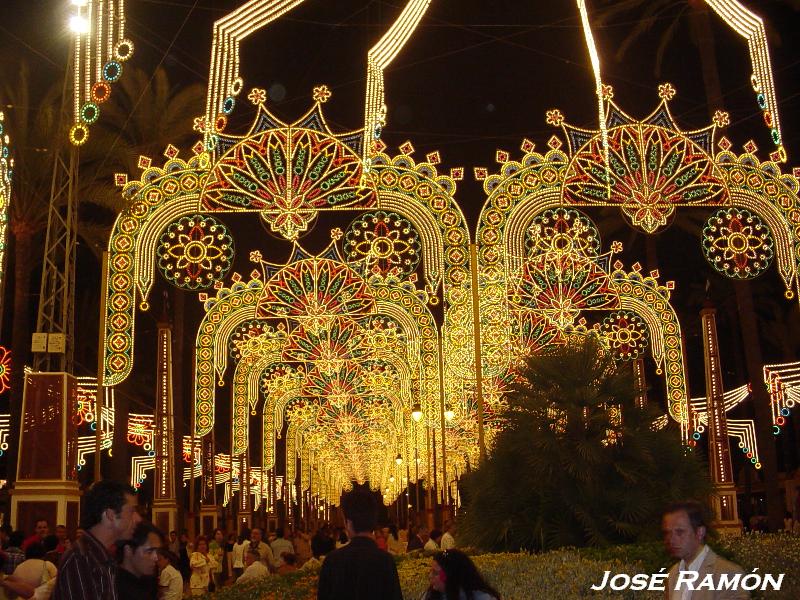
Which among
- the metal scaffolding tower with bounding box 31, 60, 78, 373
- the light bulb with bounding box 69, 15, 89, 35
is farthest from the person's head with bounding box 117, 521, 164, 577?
the metal scaffolding tower with bounding box 31, 60, 78, 373

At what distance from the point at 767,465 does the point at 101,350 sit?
18.0 m

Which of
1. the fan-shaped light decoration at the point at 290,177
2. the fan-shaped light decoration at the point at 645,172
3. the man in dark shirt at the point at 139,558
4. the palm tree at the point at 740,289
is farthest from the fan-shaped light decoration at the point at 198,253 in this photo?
the man in dark shirt at the point at 139,558

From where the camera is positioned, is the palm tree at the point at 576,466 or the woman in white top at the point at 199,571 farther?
the woman in white top at the point at 199,571

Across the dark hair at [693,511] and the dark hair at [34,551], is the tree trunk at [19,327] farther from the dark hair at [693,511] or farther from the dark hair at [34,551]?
the dark hair at [693,511]

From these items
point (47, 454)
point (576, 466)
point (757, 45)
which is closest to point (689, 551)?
point (576, 466)

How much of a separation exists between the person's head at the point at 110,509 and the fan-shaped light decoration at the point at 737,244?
1699cm

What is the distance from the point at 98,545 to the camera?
5.20 metres

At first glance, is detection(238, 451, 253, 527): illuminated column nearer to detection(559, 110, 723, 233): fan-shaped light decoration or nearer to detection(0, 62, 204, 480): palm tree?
detection(0, 62, 204, 480): palm tree

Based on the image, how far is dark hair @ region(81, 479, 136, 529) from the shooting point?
17.5ft

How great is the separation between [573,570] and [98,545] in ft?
17.1

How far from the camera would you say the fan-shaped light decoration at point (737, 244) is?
827 inches

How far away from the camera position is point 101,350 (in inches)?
699

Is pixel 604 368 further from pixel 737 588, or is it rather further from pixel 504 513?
pixel 737 588

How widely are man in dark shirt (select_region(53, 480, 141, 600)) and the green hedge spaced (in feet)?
14.0
